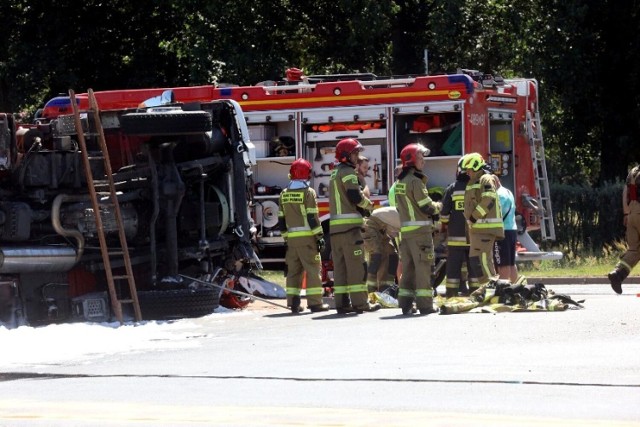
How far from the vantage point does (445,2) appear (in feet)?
95.8

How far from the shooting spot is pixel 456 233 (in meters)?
16.4

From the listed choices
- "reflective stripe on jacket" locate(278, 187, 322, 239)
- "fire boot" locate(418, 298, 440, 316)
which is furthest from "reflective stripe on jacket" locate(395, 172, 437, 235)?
"reflective stripe on jacket" locate(278, 187, 322, 239)

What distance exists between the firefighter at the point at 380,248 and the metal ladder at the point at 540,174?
435cm

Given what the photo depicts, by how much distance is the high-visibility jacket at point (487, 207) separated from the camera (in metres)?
15.8

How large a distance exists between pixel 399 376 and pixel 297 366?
106 centimetres

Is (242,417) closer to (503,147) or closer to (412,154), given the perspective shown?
(412,154)

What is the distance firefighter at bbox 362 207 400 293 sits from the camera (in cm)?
1691

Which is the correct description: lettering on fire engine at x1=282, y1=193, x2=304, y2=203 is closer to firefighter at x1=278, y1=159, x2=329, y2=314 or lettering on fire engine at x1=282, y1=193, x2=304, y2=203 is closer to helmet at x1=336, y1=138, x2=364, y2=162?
firefighter at x1=278, y1=159, x2=329, y2=314

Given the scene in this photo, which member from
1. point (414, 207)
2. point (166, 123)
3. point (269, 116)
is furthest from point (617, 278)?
point (269, 116)

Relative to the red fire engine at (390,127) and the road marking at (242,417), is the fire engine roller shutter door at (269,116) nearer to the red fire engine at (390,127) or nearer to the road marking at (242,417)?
the red fire engine at (390,127)

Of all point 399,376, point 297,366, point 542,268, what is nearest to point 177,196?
point 297,366

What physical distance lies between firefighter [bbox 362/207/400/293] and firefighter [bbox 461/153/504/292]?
1.25 metres

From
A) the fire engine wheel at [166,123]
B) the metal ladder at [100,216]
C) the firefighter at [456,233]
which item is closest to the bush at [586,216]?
the firefighter at [456,233]

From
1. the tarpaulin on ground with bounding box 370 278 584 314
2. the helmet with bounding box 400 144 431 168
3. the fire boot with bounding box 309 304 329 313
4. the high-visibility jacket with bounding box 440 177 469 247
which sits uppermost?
the helmet with bounding box 400 144 431 168
